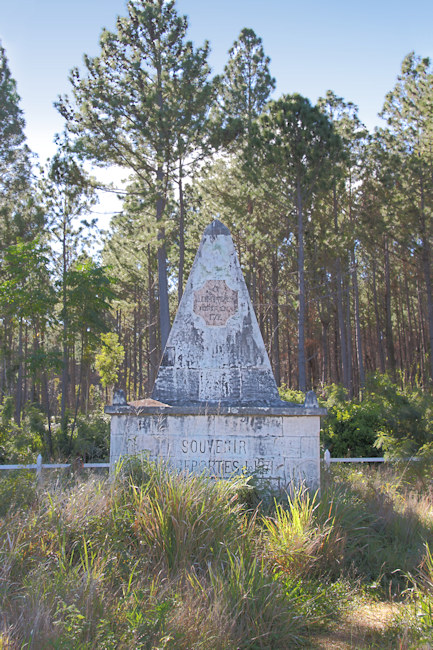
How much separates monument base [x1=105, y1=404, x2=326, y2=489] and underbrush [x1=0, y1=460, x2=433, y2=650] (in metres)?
0.70

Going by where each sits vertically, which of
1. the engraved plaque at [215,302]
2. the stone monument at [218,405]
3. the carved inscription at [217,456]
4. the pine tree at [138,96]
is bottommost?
the carved inscription at [217,456]

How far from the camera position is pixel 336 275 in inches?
907

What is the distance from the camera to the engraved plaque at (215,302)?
8.38 metres

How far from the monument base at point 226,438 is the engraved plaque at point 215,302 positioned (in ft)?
5.56

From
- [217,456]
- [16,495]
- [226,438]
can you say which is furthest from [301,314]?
[16,495]

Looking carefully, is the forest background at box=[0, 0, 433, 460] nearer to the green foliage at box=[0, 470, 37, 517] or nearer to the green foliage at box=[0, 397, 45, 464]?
the green foliage at box=[0, 397, 45, 464]

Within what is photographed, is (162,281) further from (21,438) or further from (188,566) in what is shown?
(188,566)

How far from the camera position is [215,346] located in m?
8.23

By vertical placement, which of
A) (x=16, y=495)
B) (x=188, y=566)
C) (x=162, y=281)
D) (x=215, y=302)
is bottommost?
(x=188, y=566)

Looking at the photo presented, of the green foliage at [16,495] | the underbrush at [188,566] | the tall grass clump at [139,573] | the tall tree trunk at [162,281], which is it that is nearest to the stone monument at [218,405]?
the underbrush at [188,566]

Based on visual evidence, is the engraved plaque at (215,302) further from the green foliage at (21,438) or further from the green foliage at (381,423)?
the green foliage at (21,438)

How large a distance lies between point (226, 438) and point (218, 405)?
45 centimetres

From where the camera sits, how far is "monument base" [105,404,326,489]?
7113mm

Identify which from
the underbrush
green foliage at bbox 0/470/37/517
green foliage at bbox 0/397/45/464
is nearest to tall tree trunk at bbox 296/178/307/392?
green foliage at bbox 0/397/45/464
